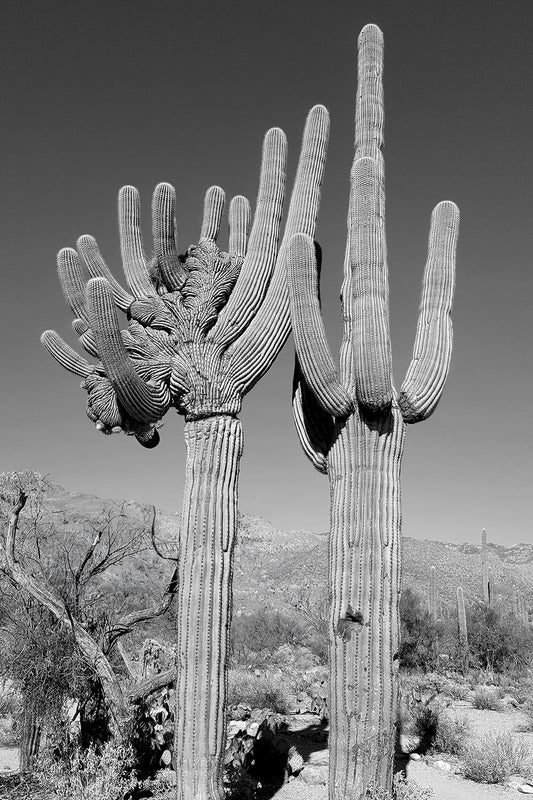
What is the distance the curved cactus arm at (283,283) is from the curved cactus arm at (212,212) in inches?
35.1

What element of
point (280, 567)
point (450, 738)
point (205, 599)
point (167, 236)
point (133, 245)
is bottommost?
point (450, 738)

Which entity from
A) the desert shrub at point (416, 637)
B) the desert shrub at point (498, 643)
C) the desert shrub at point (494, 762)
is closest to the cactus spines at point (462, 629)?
the desert shrub at point (498, 643)

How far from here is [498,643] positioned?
617 inches

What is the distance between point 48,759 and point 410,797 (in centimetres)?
348

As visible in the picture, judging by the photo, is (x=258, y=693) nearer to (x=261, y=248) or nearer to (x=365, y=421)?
(x=365, y=421)

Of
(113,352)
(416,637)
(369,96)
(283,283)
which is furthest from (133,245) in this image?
(416,637)

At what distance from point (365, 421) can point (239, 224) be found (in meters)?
3.30

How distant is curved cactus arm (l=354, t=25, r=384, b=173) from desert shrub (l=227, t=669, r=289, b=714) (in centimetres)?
797

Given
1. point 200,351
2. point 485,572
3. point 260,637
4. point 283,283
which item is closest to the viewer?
point 200,351

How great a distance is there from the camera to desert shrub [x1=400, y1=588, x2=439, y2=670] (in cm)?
1499

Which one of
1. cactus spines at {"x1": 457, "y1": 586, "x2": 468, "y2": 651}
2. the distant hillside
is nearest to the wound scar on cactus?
cactus spines at {"x1": 457, "y1": 586, "x2": 468, "y2": 651}

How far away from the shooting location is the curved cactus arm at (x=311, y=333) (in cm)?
571

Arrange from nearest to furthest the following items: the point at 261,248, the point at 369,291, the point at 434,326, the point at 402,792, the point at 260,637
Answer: the point at 402,792
the point at 369,291
the point at 434,326
the point at 261,248
the point at 260,637

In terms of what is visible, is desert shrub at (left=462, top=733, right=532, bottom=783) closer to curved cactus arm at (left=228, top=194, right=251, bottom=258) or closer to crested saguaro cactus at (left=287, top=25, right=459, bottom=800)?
crested saguaro cactus at (left=287, top=25, right=459, bottom=800)
